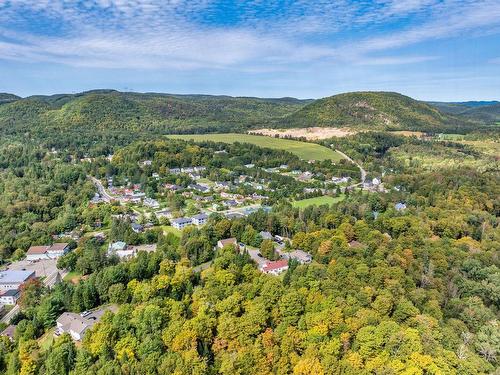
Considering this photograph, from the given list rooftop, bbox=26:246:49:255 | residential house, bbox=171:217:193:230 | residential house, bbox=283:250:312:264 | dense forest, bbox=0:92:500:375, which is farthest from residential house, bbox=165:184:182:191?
residential house, bbox=283:250:312:264

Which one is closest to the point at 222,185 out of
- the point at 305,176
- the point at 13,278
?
the point at 305,176

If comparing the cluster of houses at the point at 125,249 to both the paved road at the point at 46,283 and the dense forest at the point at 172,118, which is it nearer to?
the paved road at the point at 46,283

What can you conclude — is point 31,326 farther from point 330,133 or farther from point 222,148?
point 330,133

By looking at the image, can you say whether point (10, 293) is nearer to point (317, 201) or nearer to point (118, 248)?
point (118, 248)

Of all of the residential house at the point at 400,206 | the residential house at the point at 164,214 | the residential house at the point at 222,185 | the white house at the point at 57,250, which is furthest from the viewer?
the residential house at the point at 222,185

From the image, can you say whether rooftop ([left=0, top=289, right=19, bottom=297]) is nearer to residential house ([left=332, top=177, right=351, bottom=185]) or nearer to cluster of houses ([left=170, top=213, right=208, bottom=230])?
cluster of houses ([left=170, top=213, right=208, bottom=230])

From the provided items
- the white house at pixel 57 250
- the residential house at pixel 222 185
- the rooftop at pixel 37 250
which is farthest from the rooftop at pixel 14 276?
the residential house at pixel 222 185
